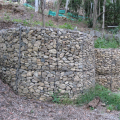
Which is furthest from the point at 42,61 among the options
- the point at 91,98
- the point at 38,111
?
the point at 91,98

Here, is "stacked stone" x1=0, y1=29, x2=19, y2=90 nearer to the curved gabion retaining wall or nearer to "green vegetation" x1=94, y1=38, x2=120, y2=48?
the curved gabion retaining wall

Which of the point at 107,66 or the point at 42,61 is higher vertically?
the point at 42,61

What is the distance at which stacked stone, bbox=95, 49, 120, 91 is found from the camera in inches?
363

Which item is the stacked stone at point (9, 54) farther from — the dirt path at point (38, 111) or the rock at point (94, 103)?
the rock at point (94, 103)

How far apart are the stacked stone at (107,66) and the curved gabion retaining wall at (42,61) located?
12.5ft

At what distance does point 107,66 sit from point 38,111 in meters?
5.79

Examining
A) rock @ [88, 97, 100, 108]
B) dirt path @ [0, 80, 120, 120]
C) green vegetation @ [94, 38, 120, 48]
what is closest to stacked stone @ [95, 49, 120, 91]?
green vegetation @ [94, 38, 120, 48]

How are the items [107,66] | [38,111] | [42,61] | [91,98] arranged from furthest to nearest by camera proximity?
[107,66], [91,98], [42,61], [38,111]

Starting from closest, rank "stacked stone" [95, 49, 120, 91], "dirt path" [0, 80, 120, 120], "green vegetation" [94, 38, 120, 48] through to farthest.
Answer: "dirt path" [0, 80, 120, 120]
"stacked stone" [95, 49, 120, 91]
"green vegetation" [94, 38, 120, 48]

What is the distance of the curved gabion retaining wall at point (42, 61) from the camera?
5.49 meters

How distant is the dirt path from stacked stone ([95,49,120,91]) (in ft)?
12.8

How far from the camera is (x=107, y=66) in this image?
9203 millimetres

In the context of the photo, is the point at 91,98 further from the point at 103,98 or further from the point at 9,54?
the point at 9,54

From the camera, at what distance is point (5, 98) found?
5004mm
